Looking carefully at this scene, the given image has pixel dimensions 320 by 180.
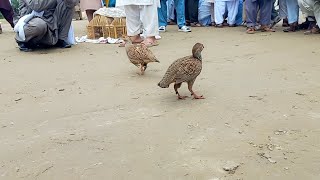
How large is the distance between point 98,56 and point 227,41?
2.42 meters

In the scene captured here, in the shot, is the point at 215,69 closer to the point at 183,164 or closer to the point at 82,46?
the point at 183,164

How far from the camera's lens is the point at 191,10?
33.0 feet

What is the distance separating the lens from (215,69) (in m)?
5.06

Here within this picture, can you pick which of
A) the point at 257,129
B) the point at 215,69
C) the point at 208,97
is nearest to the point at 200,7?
the point at 215,69

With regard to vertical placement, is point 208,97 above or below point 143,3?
below

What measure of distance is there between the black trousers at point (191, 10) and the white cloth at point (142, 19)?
10.3 feet

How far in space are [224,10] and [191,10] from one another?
945mm

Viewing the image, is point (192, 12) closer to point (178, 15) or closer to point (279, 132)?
point (178, 15)

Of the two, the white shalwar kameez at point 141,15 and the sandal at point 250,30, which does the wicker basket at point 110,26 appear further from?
the sandal at point 250,30

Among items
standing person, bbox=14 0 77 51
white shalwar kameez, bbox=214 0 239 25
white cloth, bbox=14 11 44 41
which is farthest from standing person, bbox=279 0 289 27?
white cloth, bbox=14 11 44 41

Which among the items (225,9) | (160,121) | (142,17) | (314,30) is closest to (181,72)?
(160,121)

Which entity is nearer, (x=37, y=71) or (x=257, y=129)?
(x=257, y=129)

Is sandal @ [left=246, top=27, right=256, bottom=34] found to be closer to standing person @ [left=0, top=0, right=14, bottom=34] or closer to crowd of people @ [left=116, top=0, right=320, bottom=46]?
crowd of people @ [left=116, top=0, right=320, bottom=46]

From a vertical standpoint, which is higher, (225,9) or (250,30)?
(225,9)
